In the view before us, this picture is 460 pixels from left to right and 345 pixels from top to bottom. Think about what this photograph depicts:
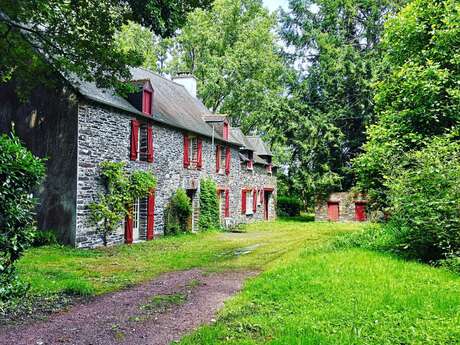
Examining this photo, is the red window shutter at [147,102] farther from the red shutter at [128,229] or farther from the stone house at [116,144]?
the red shutter at [128,229]

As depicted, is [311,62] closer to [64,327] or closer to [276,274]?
[276,274]

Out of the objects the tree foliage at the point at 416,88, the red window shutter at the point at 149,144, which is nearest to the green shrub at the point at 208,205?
the red window shutter at the point at 149,144

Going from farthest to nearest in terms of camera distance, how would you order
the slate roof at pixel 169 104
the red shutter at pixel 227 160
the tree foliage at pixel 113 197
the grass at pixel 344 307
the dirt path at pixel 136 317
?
the red shutter at pixel 227 160 < the slate roof at pixel 169 104 < the tree foliage at pixel 113 197 < the dirt path at pixel 136 317 < the grass at pixel 344 307

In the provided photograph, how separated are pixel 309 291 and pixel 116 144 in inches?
410

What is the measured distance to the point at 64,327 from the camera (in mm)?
5852

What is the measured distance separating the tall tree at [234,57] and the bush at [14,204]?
110ft

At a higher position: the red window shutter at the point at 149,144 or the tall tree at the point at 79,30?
the tall tree at the point at 79,30

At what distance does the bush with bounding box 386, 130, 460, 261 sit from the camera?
30.7 feet

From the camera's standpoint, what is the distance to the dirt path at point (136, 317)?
5379 mm

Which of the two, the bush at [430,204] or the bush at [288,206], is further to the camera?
the bush at [288,206]

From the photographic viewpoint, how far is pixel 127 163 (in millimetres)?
15930


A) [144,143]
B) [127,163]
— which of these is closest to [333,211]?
[144,143]

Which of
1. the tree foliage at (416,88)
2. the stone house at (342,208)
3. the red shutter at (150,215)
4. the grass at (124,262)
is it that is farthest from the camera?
the stone house at (342,208)

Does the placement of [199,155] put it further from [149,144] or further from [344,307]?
[344,307]
